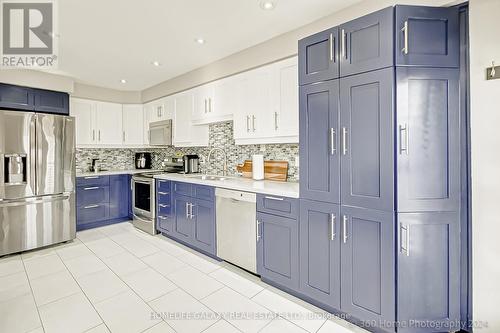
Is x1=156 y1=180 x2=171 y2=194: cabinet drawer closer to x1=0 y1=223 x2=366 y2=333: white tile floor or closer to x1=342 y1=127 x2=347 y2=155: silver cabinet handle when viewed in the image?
x1=0 y1=223 x2=366 y2=333: white tile floor

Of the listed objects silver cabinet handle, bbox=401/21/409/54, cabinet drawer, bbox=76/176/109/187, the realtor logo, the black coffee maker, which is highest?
the realtor logo

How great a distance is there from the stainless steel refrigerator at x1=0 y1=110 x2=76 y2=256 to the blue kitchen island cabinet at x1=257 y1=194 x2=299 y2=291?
9.73 feet

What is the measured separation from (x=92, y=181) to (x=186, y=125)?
1.95 m

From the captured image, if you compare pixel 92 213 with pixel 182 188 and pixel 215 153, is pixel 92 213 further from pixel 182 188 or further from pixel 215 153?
pixel 215 153

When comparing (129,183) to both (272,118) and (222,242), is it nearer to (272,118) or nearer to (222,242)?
(222,242)

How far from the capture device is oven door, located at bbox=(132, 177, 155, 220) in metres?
3.94

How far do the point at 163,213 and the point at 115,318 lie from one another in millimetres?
1893

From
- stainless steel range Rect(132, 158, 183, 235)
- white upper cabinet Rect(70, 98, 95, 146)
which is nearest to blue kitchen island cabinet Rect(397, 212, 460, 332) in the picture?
stainless steel range Rect(132, 158, 183, 235)

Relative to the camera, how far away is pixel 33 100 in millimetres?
3695

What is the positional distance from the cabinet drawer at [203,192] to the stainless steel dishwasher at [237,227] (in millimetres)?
112

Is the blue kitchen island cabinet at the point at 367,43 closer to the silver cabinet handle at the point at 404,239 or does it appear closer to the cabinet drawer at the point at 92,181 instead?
the silver cabinet handle at the point at 404,239

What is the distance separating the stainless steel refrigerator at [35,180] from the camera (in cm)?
312

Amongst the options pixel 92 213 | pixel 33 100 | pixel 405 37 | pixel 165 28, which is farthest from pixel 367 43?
pixel 92 213

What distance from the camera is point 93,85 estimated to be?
456 cm
